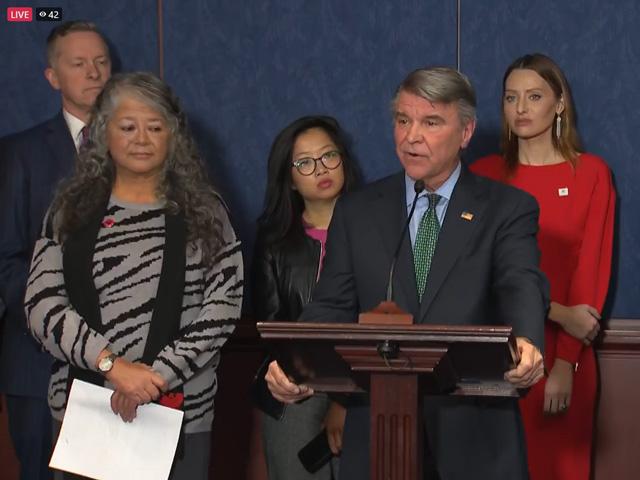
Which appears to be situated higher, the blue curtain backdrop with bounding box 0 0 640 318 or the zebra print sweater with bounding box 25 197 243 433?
the blue curtain backdrop with bounding box 0 0 640 318

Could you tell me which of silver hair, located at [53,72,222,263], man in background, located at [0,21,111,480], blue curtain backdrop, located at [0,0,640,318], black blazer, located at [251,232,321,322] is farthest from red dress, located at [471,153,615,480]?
man in background, located at [0,21,111,480]

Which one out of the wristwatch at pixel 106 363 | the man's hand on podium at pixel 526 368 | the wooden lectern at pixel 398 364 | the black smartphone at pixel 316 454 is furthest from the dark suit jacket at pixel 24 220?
the man's hand on podium at pixel 526 368

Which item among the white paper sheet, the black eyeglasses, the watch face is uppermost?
the black eyeglasses

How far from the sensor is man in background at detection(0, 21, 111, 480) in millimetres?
4117

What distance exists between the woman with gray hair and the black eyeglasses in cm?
47

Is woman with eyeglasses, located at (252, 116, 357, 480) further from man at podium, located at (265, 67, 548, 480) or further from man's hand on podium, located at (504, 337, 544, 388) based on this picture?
man's hand on podium, located at (504, 337, 544, 388)

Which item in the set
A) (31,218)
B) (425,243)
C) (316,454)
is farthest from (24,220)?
(425,243)

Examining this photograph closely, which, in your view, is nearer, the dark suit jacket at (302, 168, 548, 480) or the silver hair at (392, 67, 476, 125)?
the dark suit jacket at (302, 168, 548, 480)

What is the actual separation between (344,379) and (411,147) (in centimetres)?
67

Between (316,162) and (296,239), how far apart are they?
27cm

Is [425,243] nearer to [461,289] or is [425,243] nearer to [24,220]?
[461,289]

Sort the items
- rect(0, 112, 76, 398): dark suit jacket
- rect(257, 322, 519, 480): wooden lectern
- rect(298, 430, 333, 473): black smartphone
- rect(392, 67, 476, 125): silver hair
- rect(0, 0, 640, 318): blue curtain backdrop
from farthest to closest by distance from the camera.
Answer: rect(0, 0, 640, 318): blue curtain backdrop < rect(0, 112, 76, 398): dark suit jacket < rect(298, 430, 333, 473): black smartphone < rect(392, 67, 476, 125): silver hair < rect(257, 322, 519, 480): wooden lectern

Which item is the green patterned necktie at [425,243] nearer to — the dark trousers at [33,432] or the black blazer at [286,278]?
the black blazer at [286,278]

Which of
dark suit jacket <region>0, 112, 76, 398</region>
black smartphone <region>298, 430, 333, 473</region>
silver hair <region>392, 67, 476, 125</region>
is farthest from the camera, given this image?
dark suit jacket <region>0, 112, 76, 398</region>
